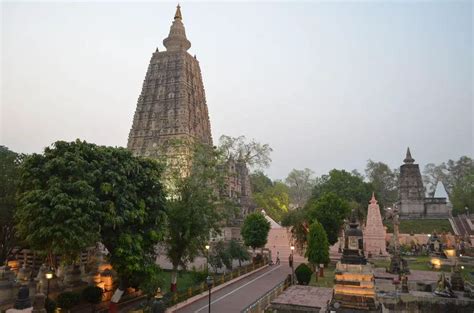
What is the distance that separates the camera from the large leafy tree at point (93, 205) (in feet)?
51.9

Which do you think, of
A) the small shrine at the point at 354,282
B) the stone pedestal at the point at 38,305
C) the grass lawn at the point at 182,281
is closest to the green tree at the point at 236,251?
the grass lawn at the point at 182,281

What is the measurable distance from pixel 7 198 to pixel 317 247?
2273cm

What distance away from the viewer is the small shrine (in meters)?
16.2

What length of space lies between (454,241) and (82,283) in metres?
44.3

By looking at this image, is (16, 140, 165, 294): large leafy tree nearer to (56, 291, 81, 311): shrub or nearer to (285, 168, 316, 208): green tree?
(56, 291, 81, 311): shrub

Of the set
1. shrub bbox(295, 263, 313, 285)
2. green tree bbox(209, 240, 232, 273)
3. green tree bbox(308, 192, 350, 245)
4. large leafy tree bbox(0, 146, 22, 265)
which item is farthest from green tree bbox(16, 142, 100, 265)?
green tree bbox(308, 192, 350, 245)

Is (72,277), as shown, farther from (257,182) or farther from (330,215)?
(257,182)

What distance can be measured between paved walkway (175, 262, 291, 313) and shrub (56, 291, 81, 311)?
5412 millimetres

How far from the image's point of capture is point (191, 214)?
2308 cm

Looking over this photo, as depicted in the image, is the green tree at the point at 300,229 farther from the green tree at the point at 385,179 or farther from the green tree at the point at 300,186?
the green tree at the point at 300,186

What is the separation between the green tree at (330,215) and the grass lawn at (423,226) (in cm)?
2285

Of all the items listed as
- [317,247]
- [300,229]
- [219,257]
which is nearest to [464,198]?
[300,229]

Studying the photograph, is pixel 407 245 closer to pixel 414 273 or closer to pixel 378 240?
pixel 378 240

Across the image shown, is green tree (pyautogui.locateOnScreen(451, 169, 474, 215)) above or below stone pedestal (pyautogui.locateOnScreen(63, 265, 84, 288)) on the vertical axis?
above
